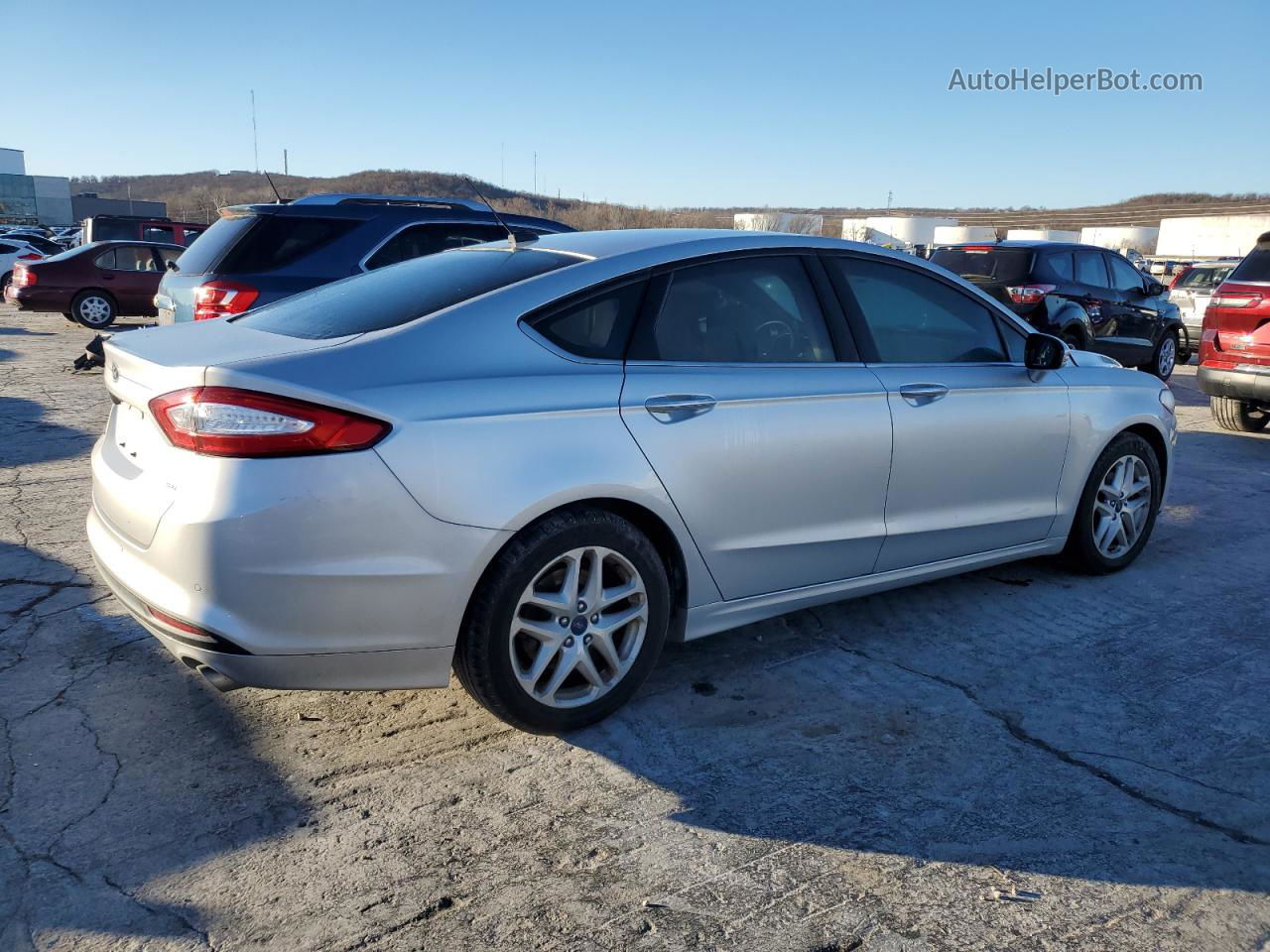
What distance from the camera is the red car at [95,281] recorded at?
17.0 metres

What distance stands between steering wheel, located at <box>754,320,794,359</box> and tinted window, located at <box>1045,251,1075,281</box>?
924 centimetres

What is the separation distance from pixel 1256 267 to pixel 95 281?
654 inches

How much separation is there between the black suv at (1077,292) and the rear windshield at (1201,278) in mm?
5767

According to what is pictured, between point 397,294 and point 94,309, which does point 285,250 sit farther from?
point 94,309

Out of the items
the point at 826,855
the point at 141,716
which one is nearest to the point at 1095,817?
the point at 826,855

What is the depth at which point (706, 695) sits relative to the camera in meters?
3.67

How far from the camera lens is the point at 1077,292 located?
39.6 feet

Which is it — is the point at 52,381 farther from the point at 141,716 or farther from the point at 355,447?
the point at 355,447

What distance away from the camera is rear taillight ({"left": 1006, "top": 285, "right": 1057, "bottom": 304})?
11727mm

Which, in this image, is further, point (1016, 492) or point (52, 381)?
point (52, 381)

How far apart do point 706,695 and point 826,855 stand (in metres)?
0.99

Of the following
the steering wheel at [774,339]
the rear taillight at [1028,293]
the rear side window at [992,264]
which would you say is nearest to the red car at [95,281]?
the rear side window at [992,264]

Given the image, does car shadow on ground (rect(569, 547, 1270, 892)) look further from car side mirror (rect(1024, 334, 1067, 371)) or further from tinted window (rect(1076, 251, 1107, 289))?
tinted window (rect(1076, 251, 1107, 289))

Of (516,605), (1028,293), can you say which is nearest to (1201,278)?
(1028,293)
